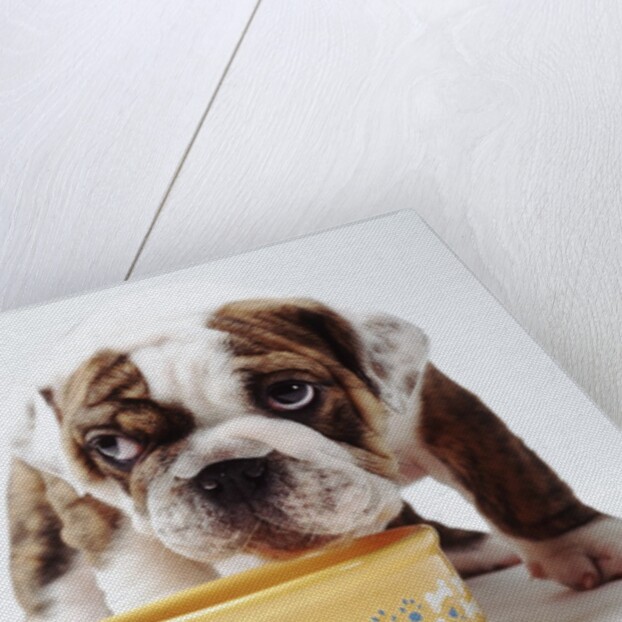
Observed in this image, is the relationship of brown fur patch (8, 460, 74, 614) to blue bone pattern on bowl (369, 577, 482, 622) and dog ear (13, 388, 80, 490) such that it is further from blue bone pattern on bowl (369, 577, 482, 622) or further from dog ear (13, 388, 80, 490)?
blue bone pattern on bowl (369, 577, 482, 622)

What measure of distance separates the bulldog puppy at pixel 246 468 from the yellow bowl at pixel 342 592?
0.4 inches

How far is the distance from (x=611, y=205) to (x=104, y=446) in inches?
15.9

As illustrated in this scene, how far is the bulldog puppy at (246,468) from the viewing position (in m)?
0.45

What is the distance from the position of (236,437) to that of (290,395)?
4 centimetres

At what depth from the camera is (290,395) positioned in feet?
1.66

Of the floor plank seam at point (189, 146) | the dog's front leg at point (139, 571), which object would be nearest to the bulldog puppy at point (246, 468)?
the dog's front leg at point (139, 571)

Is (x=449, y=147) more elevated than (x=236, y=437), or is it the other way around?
(x=449, y=147)

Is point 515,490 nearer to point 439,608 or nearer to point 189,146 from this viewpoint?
point 439,608

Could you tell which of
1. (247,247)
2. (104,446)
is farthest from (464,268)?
(104,446)

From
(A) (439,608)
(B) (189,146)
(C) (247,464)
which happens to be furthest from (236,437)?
(B) (189,146)

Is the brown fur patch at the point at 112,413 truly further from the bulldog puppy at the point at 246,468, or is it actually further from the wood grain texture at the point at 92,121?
the wood grain texture at the point at 92,121

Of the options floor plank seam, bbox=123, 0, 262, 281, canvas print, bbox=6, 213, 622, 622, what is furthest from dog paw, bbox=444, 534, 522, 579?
floor plank seam, bbox=123, 0, 262, 281

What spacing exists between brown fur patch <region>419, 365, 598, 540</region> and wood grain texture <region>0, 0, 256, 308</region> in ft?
0.75

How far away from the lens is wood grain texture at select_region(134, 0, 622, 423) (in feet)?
2.09
